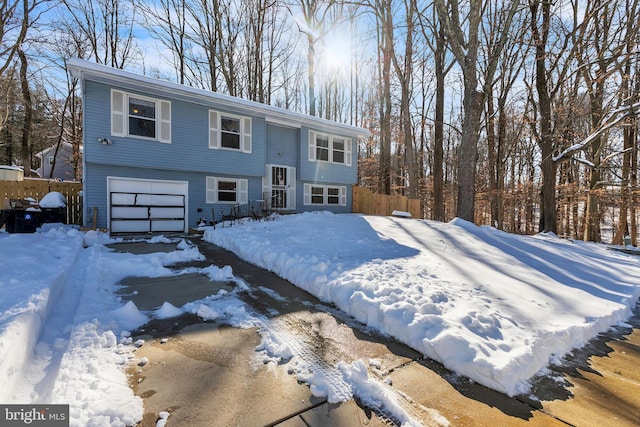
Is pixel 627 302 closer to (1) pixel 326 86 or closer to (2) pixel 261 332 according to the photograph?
(2) pixel 261 332

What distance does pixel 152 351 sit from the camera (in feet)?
8.38

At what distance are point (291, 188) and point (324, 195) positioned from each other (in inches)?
79.4

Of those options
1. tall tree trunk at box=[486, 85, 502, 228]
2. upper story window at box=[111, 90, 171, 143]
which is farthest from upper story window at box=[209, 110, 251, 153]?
tall tree trunk at box=[486, 85, 502, 228]

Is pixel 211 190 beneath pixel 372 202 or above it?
above

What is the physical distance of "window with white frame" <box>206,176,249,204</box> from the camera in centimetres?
1142

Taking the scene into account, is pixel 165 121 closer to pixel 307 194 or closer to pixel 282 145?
pixel 282 145

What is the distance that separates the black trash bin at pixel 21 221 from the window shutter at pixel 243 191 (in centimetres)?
625

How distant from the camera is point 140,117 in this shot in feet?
31.9

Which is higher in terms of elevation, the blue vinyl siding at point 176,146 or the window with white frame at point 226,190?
the blue vinyl siding at point 176,146

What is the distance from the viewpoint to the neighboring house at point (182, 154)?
9.12 m

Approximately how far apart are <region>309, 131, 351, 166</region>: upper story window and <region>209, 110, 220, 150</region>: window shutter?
4528 mm

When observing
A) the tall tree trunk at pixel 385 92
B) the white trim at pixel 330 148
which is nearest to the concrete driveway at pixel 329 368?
the white trim at pixel 330 148

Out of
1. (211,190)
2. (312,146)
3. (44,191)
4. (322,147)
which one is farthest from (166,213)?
(322,147)

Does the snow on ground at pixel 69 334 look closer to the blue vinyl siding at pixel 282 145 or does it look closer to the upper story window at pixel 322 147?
the blue vinyl siding at pixel 282 145
